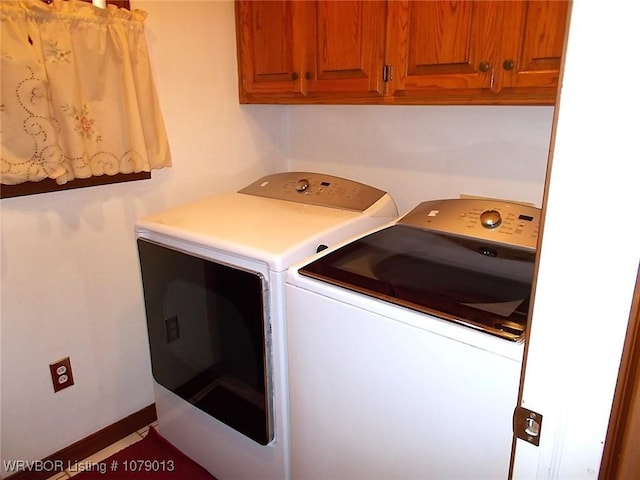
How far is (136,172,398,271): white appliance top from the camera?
1.34m

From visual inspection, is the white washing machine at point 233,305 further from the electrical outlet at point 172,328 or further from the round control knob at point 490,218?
the round control knob at point 490,218

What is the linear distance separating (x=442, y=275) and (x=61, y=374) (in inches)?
57.0

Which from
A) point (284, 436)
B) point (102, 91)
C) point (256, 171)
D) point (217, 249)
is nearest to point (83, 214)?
point (102, 91)

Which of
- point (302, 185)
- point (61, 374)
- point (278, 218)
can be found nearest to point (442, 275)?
point (278, 218)

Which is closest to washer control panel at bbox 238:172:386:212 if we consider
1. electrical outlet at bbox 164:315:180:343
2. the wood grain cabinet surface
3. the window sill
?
the wood grain cabinet surface

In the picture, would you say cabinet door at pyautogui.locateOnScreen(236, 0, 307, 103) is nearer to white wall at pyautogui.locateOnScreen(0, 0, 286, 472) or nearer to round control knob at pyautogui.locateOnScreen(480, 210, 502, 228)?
white wall at pyautogui.locateOnScreen(0, 0, 286, 472)

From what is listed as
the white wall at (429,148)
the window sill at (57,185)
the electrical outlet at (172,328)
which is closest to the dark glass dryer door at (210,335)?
the electrical outlet at (172,328)

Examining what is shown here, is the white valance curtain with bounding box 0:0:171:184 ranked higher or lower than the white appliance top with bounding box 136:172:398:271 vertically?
higher

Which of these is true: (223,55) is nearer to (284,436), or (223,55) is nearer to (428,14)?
(428,14)

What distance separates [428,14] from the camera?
4.41ft

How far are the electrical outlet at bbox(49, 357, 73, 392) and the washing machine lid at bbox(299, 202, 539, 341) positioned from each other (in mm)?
1094

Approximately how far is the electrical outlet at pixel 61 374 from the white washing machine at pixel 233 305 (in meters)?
0.31

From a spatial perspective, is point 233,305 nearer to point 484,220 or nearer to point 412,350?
point 412,350

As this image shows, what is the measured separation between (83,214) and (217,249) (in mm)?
616
